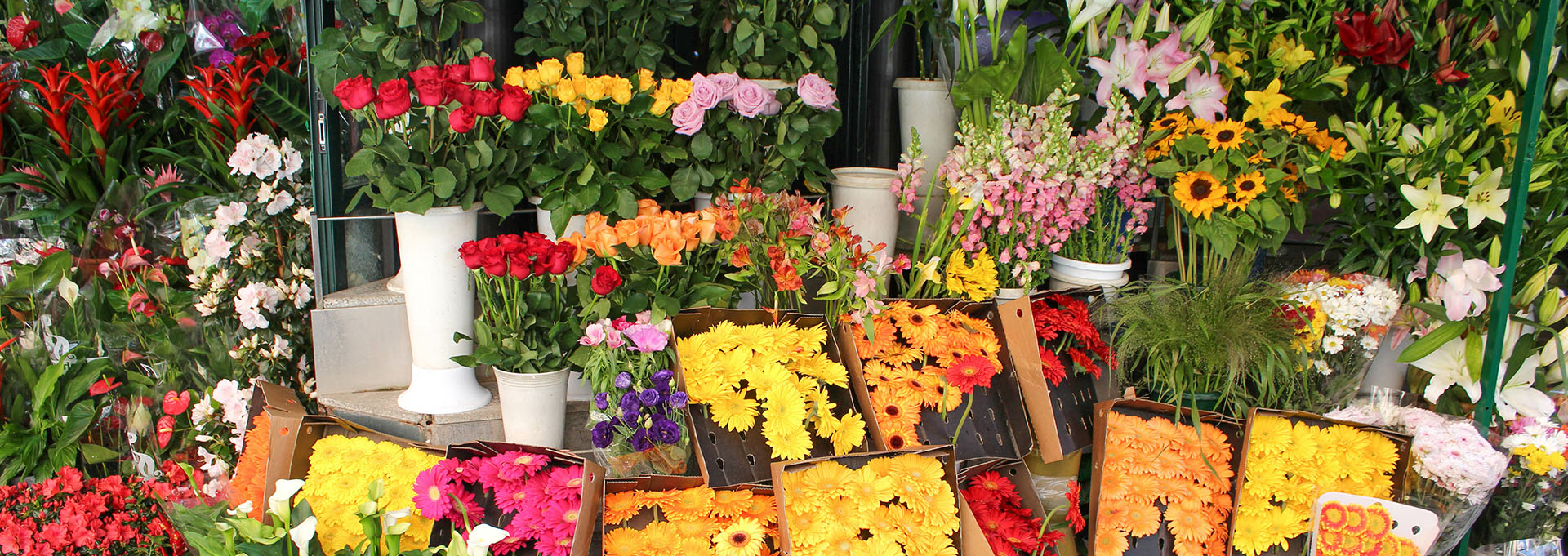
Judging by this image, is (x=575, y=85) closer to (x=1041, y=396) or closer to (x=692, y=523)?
(x=692, y=523)

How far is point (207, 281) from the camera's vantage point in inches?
79.7

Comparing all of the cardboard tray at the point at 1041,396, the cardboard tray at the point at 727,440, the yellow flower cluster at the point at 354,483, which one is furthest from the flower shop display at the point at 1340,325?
the yellow flower cluster at the point at 354,483

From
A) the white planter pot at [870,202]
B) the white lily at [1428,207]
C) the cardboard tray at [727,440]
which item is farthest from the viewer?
the white planter pot at [870,202]

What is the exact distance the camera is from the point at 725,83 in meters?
1.78

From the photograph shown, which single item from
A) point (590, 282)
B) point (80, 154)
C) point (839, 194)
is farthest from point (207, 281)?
point (839, 194)

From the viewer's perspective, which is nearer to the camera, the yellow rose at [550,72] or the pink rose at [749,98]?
the yellow rose at [550,72]

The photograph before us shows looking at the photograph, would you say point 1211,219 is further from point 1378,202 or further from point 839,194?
Result: point 839,194

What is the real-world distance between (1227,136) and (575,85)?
1.26 meters

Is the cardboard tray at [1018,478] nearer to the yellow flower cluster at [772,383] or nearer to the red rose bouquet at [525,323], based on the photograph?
the yellow flower cluster at [772,383]

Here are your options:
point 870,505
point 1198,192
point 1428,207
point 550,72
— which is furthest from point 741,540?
point 1428,207

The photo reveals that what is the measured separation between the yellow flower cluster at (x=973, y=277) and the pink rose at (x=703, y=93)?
568mm

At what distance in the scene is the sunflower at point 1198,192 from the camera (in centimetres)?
181

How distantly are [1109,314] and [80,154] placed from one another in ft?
8.68

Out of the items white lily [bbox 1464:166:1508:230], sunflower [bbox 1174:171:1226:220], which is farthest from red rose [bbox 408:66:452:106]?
white lily [bbox 1464:166:1508:230]
